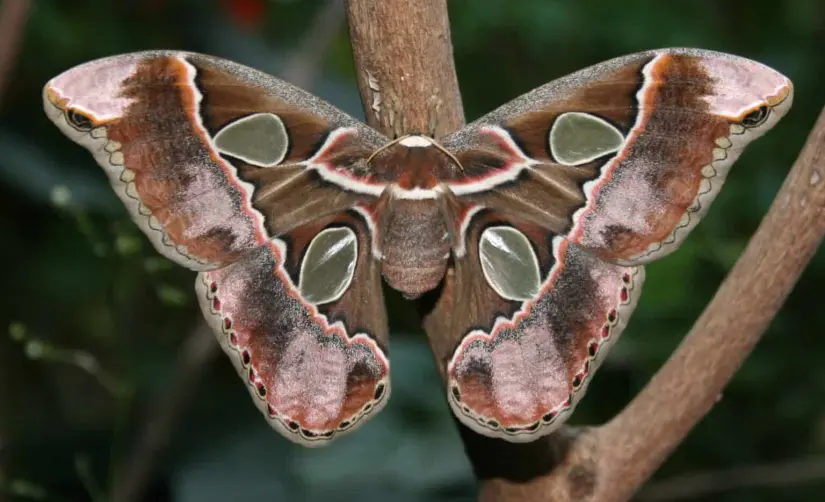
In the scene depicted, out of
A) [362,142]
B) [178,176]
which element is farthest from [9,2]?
[362,142]

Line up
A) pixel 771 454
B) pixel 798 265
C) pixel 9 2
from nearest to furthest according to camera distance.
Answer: pixel 798 265, pixel 9 2, pixel 771 454

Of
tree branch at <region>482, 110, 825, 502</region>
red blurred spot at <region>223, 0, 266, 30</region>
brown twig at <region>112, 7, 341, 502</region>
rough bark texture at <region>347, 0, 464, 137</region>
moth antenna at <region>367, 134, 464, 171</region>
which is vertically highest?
rough bark texture at <region>347, 0, 464, 137</region>

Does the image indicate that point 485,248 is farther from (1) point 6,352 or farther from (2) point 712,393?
(1) point 6,352

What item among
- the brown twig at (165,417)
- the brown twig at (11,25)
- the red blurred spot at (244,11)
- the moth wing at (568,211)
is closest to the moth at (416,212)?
the moth wing at (568,211)

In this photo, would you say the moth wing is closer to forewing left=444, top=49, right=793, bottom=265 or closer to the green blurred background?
forewing left=444, top=49, right=793, bottom=265

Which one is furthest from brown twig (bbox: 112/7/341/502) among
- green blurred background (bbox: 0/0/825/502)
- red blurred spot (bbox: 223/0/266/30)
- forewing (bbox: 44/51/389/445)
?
forewing (bbox: 44/51/389/445)
